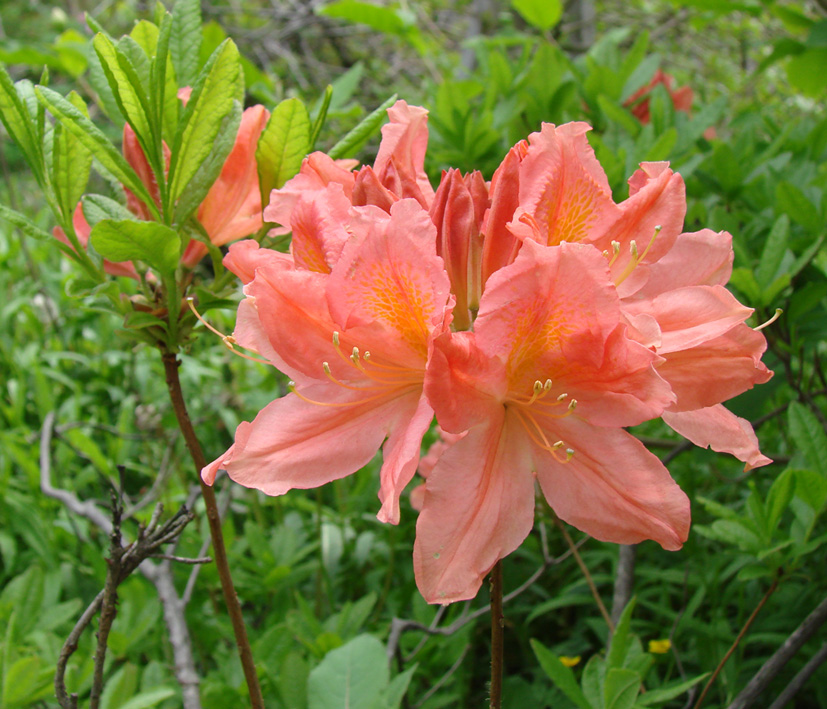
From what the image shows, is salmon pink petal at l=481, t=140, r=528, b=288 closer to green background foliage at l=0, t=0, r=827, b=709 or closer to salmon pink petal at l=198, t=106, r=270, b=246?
green background foliage at l=0, t=0, r=827, b=709

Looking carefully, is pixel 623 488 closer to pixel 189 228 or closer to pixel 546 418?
pixel 546 418

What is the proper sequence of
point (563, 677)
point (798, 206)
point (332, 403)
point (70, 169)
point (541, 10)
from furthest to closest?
point (541, 10) → point (798, 206) → point (563, 677) → point (70, 169) → point (332, 403)

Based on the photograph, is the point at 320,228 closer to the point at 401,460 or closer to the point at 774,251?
the point at 401,460

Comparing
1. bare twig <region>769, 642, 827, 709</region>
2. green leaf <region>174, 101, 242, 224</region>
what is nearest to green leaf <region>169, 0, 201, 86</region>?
green leaf <region>174, 101, 242, 224</region>

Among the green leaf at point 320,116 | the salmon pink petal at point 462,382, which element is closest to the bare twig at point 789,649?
the salmon pink petal at point 462,382

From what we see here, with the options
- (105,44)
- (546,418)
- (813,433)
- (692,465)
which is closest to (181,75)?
(105,44)

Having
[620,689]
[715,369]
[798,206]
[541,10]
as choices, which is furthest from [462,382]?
[541,10]
